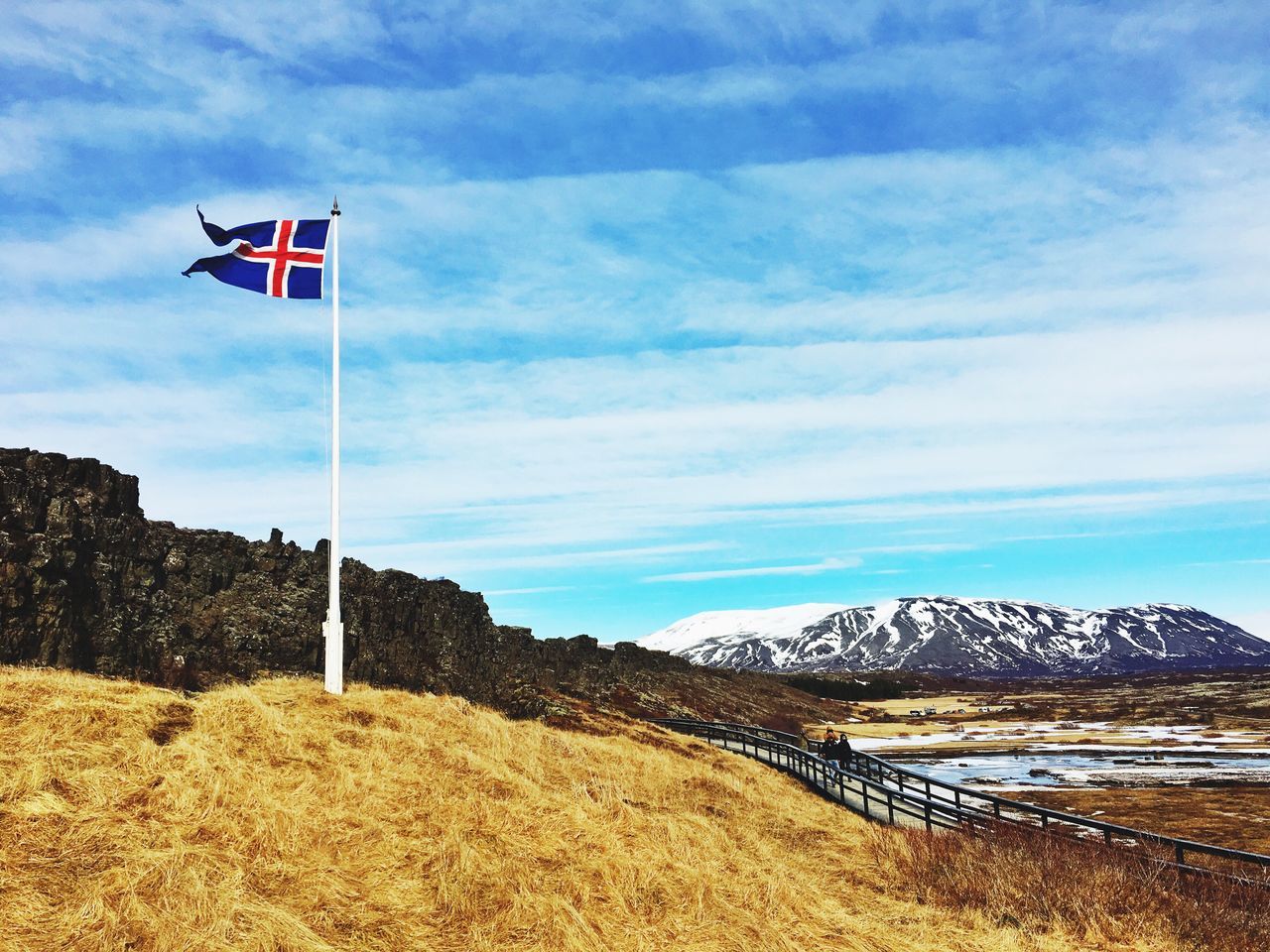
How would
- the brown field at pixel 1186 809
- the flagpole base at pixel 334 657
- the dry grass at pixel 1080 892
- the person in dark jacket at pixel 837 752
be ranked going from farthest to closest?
the person in dark jacket at pixel 837 752 < the brown field at pixel 1186 809 < the flagpole base at pixel 334 657 < the dry grass at pixel 1080 892

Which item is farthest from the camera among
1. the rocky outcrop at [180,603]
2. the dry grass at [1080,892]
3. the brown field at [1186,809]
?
Answer: the brown field at [1186,809]

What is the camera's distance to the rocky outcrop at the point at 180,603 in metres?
16.8

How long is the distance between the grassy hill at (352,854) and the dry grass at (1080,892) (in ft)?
0.64

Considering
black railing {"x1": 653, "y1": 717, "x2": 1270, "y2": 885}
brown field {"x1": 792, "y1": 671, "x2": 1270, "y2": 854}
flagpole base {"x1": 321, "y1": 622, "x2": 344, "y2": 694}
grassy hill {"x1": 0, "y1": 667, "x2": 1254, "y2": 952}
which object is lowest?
brown field {"x1": 792, "y1": 671, "x2": 1270, "y2": 854}

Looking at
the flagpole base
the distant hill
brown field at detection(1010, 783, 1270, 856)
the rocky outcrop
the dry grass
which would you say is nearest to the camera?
the distant hill

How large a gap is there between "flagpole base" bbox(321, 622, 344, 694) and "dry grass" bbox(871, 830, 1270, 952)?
377 inches

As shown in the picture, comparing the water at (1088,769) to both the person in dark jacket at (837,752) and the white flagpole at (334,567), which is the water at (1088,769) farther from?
the white flagpole at (334,567)

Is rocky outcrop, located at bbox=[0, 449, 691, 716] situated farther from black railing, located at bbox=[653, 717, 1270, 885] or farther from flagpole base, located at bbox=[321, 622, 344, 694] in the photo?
black railing, located at bbox=[653, 717, 1270, 885]

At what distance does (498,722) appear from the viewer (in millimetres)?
19594

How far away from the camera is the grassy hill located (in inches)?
322

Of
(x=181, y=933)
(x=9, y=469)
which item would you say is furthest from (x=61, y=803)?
(x=9, y=469)

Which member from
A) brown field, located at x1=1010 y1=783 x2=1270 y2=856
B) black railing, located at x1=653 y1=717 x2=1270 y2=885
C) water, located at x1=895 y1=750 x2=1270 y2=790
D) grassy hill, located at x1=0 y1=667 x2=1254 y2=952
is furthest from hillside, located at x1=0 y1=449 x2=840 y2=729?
water, located at x1=895 y1=750 x2=1270 y2=790

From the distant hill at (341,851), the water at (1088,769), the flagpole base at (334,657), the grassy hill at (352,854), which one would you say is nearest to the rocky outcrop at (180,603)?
the flagpole base at (334,657)

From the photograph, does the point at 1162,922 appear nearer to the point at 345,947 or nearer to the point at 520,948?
the point at 520,948
